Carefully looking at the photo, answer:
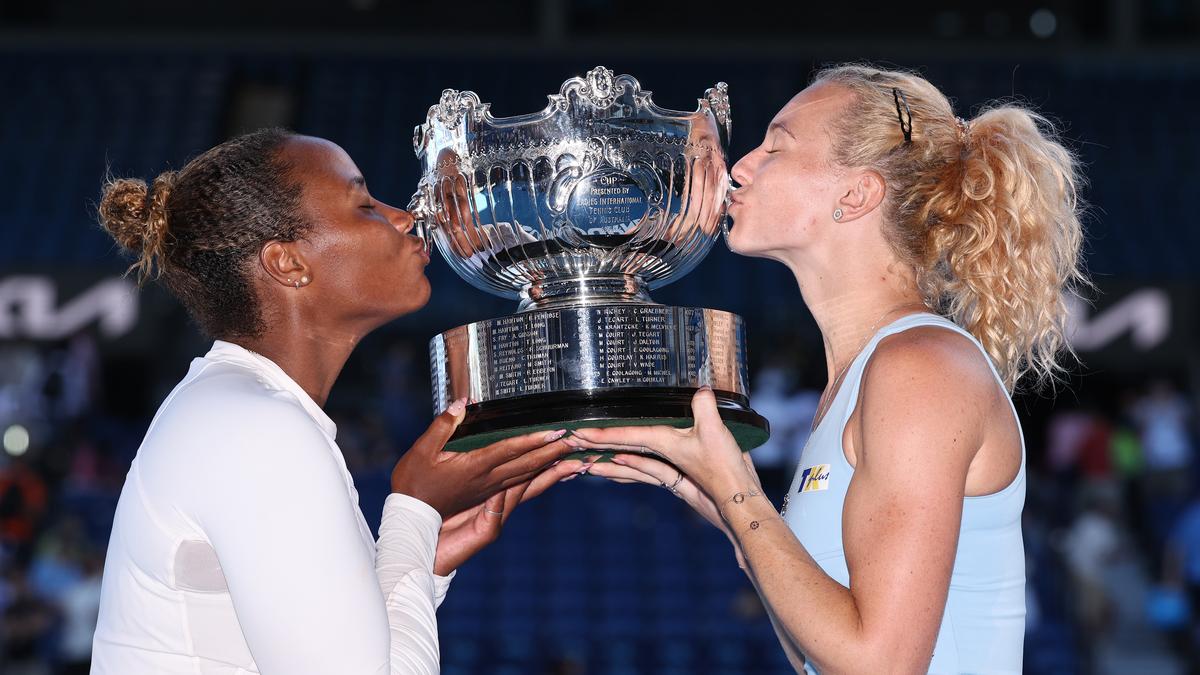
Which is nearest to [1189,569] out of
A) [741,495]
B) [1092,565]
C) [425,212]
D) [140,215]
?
[1092,565]

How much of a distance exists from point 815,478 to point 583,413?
33cm

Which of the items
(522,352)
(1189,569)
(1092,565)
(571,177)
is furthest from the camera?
(1092,565)

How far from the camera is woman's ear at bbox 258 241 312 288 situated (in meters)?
1.81

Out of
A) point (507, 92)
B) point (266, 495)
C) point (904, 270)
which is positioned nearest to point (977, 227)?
point (904, 270)

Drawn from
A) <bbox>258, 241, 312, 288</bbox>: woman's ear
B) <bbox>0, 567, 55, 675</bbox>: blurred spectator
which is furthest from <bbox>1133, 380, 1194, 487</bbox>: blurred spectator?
<bbox>258, 241, 312, 288</bbox>: woman's ear

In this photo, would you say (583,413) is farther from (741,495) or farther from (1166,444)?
(1166,444)

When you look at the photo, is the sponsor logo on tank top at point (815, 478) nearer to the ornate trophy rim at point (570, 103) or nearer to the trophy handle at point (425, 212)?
the ornate trophy rim at point (570, 103)

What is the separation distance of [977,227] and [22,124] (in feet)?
43.0

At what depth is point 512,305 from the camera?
969cm

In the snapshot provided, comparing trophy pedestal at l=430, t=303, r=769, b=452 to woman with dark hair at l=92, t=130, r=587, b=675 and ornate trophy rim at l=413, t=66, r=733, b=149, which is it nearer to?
woman with dark hair at l=92, t=130, r=587, b=675

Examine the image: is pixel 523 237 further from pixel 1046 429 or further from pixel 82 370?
pixel 1046 429

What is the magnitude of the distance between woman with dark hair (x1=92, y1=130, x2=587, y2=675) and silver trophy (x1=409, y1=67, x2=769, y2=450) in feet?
0.29

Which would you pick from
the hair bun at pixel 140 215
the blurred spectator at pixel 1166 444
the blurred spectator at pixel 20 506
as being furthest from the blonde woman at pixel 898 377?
the blurred spectator at pixel 1166 444

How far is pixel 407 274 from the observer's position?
1.96 meters
